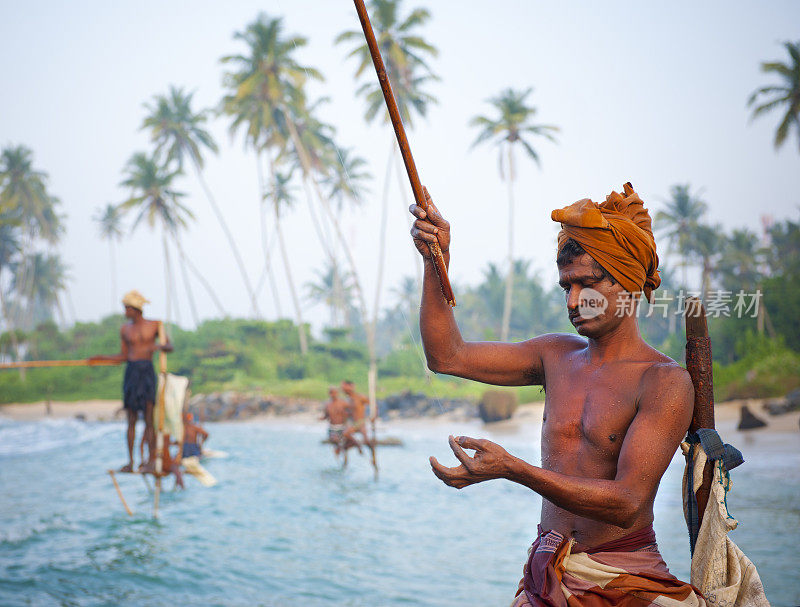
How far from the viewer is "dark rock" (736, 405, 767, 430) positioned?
1831 centimetres

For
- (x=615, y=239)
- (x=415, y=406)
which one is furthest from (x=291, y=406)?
(x=615, y=239)

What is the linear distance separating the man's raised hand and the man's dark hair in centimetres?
32

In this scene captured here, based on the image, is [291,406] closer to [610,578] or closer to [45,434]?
[45,434]

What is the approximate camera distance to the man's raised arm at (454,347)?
209 centimetres

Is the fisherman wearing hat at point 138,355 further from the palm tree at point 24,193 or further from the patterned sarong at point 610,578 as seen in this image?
the palm tree at point 24,193

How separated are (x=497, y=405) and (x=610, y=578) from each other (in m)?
24.2

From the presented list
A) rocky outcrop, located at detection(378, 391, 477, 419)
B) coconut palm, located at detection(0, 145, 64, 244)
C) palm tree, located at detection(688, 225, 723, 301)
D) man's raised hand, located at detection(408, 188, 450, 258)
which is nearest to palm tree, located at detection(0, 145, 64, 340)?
coconut palm, located at detection(0, 145, 64, 244)

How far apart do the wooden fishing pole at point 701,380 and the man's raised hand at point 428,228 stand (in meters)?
0.79

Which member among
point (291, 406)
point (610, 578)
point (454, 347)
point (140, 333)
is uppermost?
point (140, 333)

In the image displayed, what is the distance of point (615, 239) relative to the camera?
198 cm

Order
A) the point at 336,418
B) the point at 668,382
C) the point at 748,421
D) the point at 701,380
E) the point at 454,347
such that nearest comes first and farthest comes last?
the point at 668,382 < the point at 701,380 < the point at 454,347 < the point at 336,418 < the point at 748,421

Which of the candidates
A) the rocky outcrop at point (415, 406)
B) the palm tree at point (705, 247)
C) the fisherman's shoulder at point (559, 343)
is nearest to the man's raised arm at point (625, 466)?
the fisherman's shoulder at point (559, 343)

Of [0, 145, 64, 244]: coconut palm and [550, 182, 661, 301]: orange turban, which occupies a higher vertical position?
[0, 145, 64, 244]: coconut palm

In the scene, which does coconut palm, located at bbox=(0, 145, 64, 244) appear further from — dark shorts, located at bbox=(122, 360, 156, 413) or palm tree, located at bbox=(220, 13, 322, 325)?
dark shorts, located at bbox=(122, 360, 156, 413)
